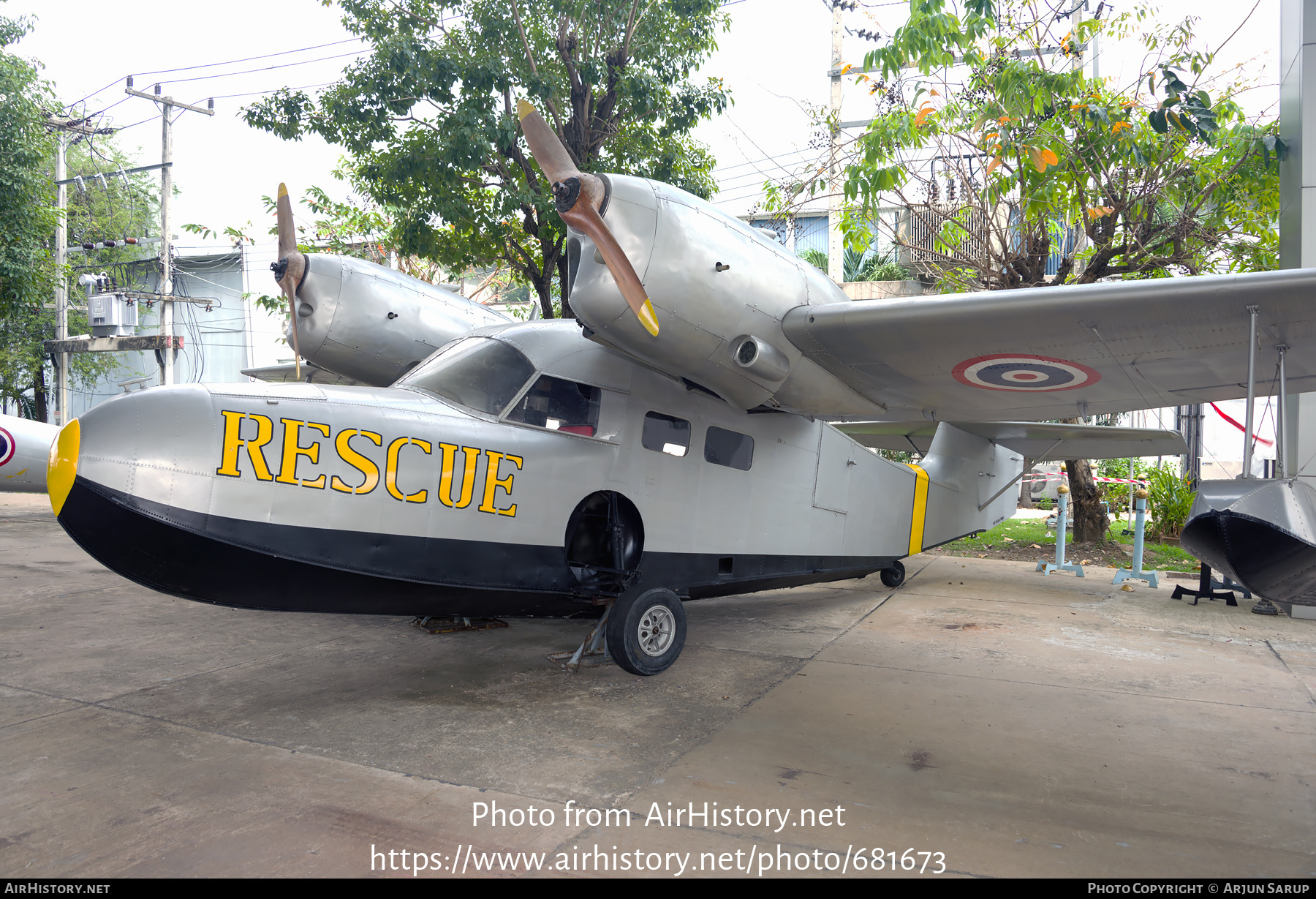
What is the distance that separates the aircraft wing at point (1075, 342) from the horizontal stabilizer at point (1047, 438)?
1980 millimetres

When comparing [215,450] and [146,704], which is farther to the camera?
[146,704]

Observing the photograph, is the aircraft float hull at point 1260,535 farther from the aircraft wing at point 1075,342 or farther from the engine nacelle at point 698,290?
the engine nacelle at point 698,290

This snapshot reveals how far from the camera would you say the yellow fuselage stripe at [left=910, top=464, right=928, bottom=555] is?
28.0ft

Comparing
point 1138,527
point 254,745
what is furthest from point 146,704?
point 1138,527

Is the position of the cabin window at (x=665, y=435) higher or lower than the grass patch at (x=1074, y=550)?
higher

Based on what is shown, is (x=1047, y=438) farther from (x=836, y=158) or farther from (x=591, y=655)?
(x=591, y=655)

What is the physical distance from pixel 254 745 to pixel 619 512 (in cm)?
269

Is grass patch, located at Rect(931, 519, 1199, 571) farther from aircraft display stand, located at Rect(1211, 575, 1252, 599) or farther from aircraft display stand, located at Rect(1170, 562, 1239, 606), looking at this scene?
aircraft display stand, located at Rect(1170, 562, 1239, 606)

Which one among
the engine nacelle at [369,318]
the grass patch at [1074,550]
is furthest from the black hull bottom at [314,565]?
the grass patch at [1074,550]

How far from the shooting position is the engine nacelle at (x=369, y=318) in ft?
23.2

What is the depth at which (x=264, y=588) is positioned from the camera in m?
4.28

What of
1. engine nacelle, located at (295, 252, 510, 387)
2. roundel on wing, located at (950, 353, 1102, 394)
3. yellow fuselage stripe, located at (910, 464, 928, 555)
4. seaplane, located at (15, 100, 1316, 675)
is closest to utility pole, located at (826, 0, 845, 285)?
yellow fuselage stripe, located at (910, 464, 928, 555)

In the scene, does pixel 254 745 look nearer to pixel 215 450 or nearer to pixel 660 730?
pixel 215 450

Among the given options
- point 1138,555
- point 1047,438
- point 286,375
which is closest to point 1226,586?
point 1138,555
